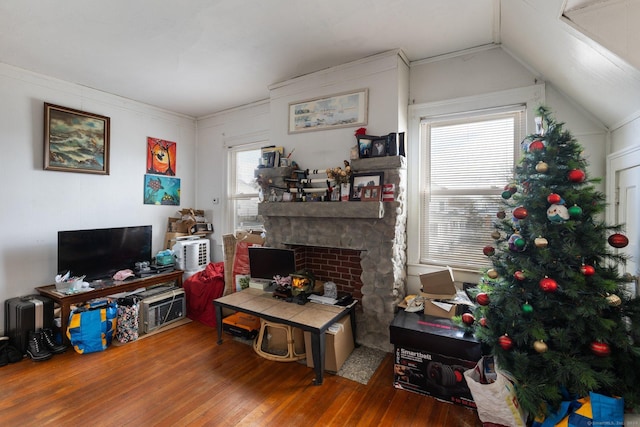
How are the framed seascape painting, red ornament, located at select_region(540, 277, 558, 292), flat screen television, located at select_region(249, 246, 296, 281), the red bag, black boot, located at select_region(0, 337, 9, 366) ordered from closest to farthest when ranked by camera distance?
red ornament, located at select_region(540, 277, 558, 292) → black boot, located at select_region(0, 337, 9, 366) → flat screen television, located at select_region(249, 246, 296, 281) → the framed seascape painting → the red bag

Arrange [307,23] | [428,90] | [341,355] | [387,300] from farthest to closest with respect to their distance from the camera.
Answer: [428,90] < [387,300] < [341,355] < [307,23]

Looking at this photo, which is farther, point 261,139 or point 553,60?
point 261,139

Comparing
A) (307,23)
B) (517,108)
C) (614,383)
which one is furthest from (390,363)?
(307,23)

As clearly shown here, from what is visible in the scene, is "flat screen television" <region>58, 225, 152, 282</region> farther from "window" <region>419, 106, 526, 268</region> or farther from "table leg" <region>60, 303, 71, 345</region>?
"window" <region>419, 106, 526, 268</region>

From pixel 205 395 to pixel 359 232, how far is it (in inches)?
70.0

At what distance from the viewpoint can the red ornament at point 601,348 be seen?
1.46 m

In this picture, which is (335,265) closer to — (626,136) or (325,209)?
(325,209)

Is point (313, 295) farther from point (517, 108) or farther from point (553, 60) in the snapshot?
point (553, 60)

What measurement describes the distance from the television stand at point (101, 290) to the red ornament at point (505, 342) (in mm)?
3422

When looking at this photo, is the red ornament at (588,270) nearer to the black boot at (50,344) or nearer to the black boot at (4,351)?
the black boot at (50,344)

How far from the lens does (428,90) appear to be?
2785mm

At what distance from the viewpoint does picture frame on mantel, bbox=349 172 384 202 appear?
260 centimetres

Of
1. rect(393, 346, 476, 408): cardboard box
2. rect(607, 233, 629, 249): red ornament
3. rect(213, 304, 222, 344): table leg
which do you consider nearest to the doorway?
rect(607, 233, 629, 249): red ornament

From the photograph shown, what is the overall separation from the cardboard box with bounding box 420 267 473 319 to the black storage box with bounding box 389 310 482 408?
3.3 inches
